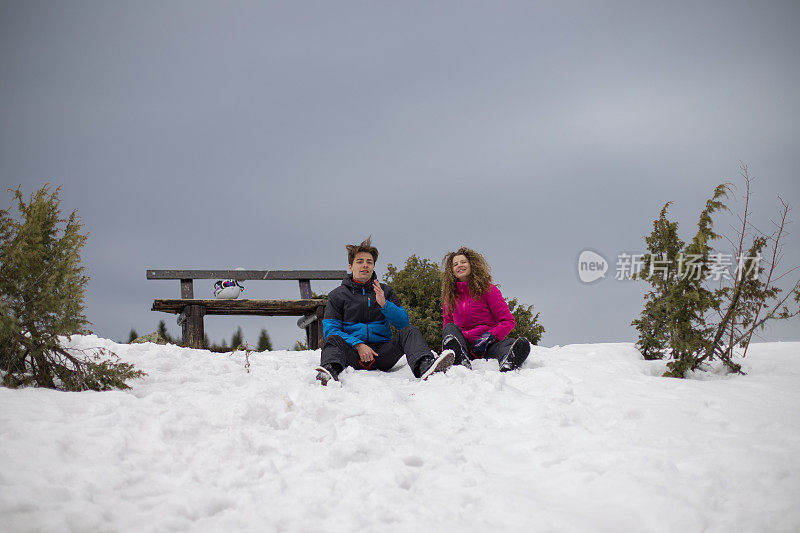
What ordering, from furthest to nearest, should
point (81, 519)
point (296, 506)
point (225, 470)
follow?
point (225, 470) → point (296, 506) → point (81, 519)

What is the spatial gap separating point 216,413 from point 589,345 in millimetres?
6233

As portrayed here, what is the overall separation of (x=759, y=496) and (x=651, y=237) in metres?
4.38

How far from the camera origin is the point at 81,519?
8.60 feet

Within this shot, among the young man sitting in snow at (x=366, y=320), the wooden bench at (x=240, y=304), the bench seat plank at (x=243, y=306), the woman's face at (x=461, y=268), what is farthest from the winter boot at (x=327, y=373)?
the bench seat plank at (x=243, y=306)

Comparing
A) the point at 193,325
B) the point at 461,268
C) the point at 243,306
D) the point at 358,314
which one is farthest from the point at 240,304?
the point at 461,268

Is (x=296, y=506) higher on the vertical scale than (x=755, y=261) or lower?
lower

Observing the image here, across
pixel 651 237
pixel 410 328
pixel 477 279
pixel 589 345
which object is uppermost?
pixel 651 237

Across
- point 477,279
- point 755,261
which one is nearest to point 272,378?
point 477,279

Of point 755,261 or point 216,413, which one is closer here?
point 216,413

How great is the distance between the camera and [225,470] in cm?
327

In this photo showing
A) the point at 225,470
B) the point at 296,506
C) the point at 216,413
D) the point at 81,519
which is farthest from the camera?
the point at 216,413

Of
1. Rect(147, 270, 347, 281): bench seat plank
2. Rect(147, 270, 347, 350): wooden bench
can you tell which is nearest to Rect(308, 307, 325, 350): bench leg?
Rect(147, 270, 347, 350): wooden bench

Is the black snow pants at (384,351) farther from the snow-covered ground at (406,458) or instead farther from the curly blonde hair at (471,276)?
the snow-covered ground at (406,458)

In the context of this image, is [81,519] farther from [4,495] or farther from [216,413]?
[216,413]
